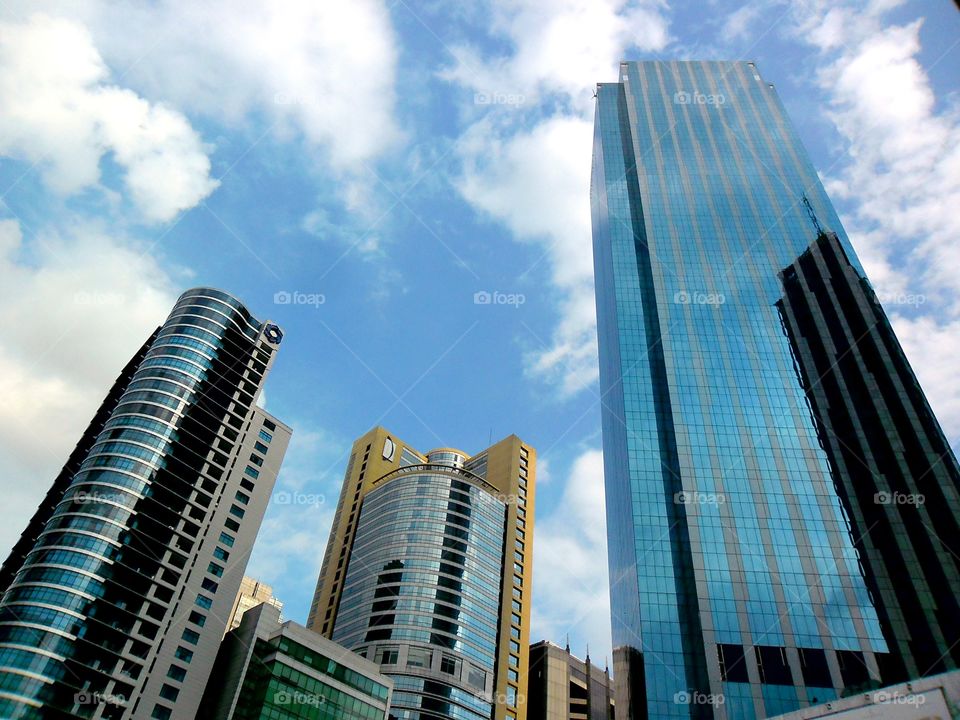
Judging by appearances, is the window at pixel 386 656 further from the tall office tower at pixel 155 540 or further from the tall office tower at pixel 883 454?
the tall office tower at pixel 883 454

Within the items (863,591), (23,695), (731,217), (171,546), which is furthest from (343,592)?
(731,217)

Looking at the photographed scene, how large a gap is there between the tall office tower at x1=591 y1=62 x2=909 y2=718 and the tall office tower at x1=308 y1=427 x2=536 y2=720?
21.6 m

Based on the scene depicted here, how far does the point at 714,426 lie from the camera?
9962 cm

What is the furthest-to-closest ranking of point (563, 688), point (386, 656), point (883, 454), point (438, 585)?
point (563, 688) < point (438, 585) < point (386, 656) < point (883, 454)

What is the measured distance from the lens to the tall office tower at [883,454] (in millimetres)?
82438

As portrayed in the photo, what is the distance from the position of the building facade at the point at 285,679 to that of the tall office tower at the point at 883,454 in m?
62.1

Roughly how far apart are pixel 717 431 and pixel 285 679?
6570 centimetres

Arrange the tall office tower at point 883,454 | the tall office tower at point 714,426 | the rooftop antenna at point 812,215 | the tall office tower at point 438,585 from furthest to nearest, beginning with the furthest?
the rooftop antenna at point 812,215
the tall office tower at point 438,585
the tall office tower at point 883,454
the tall office tower at point 714,426

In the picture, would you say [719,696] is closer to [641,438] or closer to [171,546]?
[641,438]

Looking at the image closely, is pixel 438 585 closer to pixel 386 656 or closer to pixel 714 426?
pixel 386 656

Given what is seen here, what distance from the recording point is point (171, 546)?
91.8 meters

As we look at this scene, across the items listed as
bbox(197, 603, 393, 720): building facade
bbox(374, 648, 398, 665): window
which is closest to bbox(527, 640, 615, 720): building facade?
bbox(374, 648, 398, 665): window

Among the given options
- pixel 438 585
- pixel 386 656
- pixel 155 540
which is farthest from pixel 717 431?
pixel 155 540

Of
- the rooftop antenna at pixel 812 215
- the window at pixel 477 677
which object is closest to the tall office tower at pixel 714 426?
the rooftop antenna at pixel 812 215
